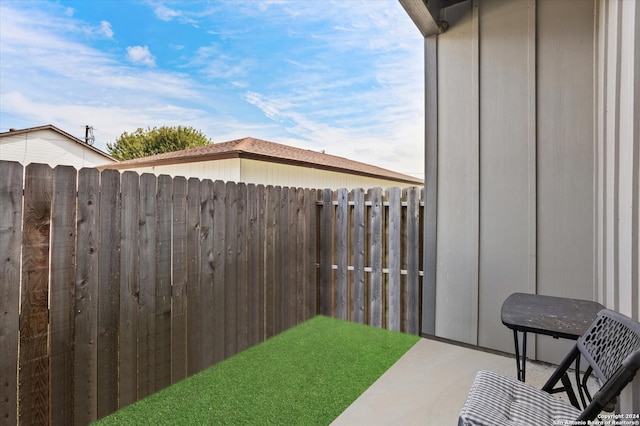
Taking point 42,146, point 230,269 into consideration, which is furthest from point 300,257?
point 42,146

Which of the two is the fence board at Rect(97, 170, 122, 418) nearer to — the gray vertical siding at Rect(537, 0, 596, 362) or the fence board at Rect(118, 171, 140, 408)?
the fence board at Rect(118, 171, 140, 408)

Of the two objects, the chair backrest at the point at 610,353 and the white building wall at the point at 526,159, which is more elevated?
the white building wall at the point at 526,159

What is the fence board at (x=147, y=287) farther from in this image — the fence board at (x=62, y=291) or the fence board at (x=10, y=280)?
the fence board at (x=10, y=280)

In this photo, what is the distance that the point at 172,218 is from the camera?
240 cm

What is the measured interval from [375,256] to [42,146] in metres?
11.7

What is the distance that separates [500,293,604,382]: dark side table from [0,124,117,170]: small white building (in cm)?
1091

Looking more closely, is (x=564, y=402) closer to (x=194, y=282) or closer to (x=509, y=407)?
(x=509, y=407)

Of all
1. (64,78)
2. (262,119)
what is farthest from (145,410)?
(64,78)

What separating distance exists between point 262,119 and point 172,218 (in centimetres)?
1381

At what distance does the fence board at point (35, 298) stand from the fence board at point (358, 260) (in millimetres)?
2790

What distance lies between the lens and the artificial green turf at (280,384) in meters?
1.99

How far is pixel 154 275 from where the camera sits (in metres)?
2.28

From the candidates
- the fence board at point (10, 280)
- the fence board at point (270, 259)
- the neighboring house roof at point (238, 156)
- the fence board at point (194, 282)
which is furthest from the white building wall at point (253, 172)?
the fence board at point (10, 280)

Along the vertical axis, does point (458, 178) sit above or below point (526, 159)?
below
